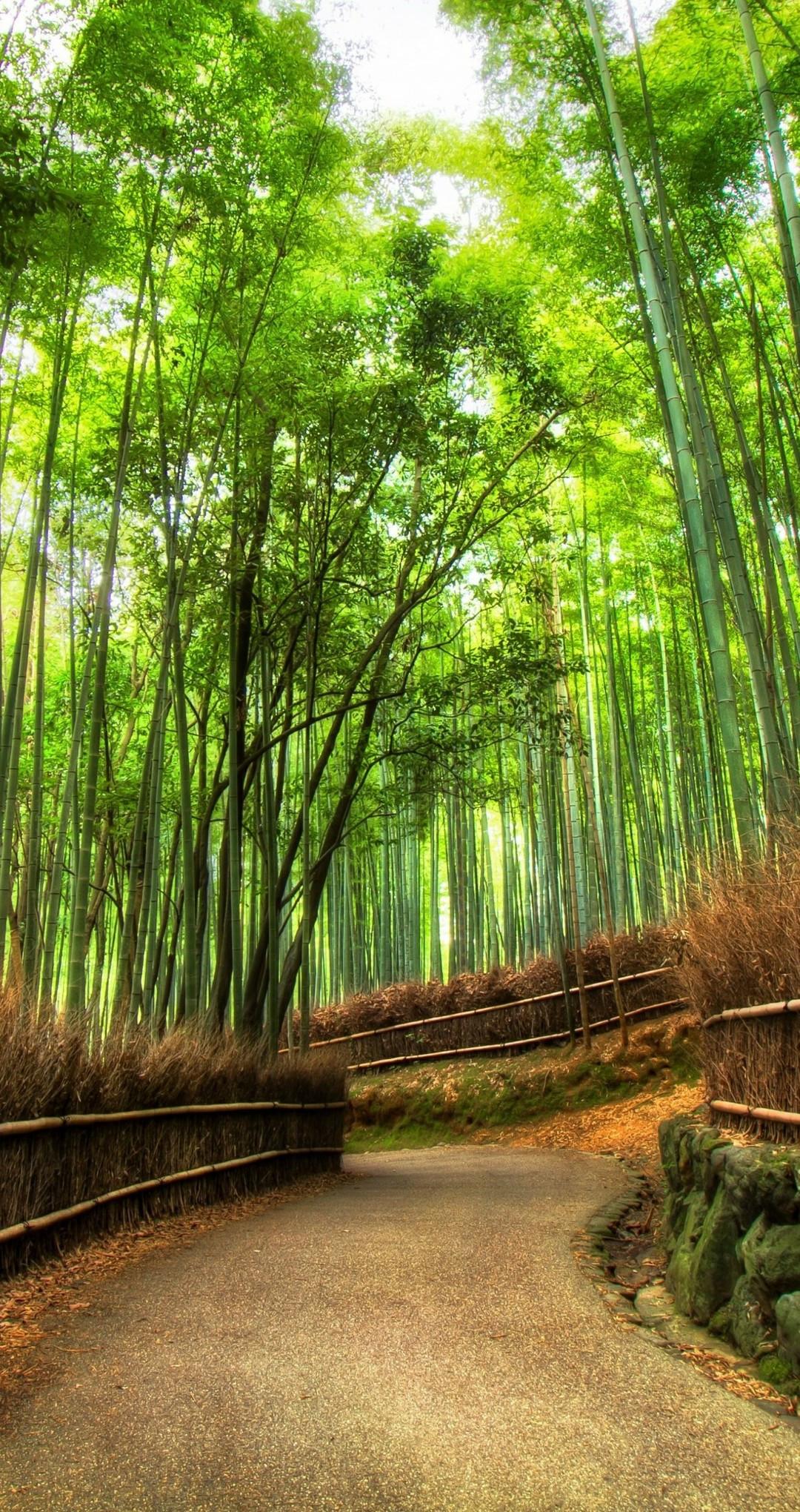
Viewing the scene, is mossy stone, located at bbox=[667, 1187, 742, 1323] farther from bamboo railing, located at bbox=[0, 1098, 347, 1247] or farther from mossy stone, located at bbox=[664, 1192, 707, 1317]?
bamboo railing, located at bbox=[0, 1098, 347, 1247]

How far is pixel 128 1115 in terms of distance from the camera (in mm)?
3193

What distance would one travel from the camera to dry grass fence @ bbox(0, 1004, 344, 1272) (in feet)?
8.36

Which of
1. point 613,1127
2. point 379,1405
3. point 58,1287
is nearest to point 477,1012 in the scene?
point 613,1127

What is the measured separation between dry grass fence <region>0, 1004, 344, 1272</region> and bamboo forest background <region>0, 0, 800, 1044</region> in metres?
0.31

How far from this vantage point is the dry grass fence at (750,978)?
2.27m

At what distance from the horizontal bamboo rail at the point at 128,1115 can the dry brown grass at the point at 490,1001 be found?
146 inches

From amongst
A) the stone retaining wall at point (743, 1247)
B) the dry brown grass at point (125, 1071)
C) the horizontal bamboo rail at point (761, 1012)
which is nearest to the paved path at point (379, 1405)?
the stone retaining wall at point (743, 1247)

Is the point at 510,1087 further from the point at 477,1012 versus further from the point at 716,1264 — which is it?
the point at 716,1264

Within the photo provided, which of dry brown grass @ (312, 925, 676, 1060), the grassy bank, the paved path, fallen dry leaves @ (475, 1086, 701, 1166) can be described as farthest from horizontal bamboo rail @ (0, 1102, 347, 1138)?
dry brown grass @ (312, 925, 676, 1060)

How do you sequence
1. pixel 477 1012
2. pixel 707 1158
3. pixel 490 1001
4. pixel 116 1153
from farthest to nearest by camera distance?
1. pixel 490 1001
2. pixel 477 1012
3. pixel 116 1153
4. pixel 707 1158

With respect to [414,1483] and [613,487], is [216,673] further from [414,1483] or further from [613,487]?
[414,1483]

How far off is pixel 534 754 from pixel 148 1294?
23.2 feet

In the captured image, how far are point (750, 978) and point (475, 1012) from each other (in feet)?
Answer: 20.8

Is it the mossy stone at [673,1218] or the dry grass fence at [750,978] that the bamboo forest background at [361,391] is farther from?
the mossy stone at [673,1218]
